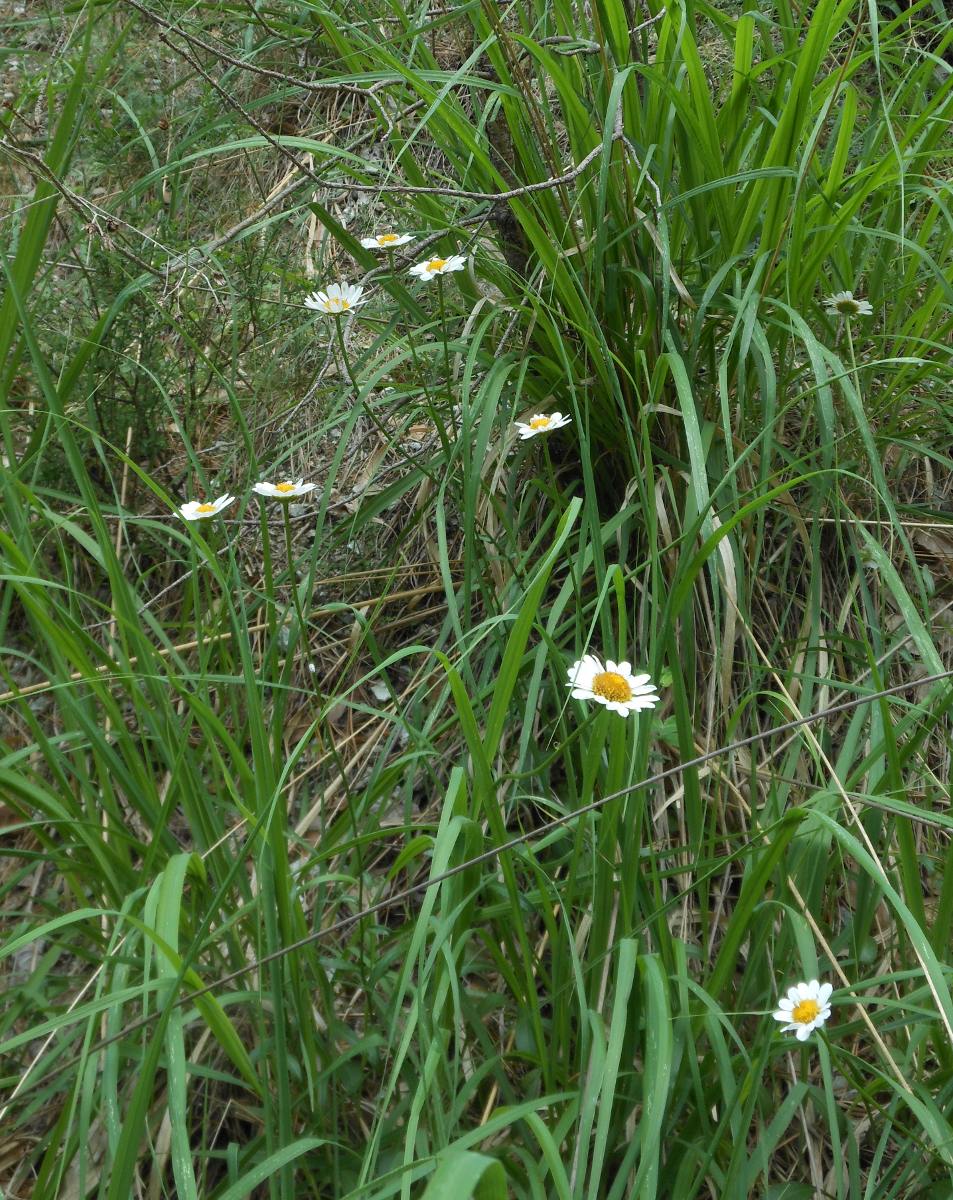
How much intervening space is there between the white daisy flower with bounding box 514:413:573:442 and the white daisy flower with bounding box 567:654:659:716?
1.39 feet

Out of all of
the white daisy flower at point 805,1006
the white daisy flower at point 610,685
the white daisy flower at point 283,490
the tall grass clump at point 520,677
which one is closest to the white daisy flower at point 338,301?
the tall grass clump at point 520,677

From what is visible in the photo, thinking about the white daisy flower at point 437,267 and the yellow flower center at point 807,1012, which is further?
the white daisy flower at point 437,267

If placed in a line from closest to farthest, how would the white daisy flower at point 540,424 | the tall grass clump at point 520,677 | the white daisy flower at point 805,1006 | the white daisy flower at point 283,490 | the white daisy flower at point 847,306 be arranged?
the white daisy flower at point 805,1006 < the tall grass clump at point 520,677 < the white daisy flower at point 283,490 < the white daisy flower at point 540,424 < the white daisy flower at point 847,306

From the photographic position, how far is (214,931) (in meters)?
1.33

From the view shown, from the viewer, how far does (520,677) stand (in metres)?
1.71

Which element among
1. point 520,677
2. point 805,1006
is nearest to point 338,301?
point 520,677

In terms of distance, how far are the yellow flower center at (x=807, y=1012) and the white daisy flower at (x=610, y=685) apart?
327 mm

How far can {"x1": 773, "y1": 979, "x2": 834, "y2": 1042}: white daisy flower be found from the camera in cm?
111

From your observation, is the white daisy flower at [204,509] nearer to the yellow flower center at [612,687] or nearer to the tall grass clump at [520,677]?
the tall grass clump at [520,677]

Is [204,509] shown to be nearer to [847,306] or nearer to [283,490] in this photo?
[283,490]

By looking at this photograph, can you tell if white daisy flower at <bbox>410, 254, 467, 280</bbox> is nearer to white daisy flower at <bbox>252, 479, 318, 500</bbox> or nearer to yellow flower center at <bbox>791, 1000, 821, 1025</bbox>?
white daisy flower at <bbox>252, 479, 318, 500</bbox>

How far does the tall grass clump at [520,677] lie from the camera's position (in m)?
1.23

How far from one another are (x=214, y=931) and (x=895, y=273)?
61.3 inches

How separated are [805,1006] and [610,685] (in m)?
0.37
